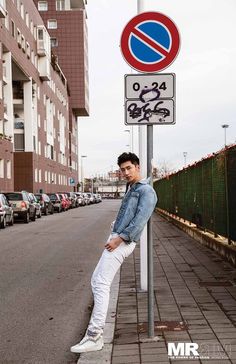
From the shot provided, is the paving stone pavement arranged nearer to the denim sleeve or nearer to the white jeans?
the white jeans

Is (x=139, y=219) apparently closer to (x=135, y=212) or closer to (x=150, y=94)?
(x=135, y=212)

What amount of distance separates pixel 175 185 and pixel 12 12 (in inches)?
1340

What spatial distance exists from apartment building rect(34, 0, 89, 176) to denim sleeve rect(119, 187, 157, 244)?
8898cm

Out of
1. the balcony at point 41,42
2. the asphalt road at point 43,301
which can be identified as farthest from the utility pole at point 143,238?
the balcony at point 41,42

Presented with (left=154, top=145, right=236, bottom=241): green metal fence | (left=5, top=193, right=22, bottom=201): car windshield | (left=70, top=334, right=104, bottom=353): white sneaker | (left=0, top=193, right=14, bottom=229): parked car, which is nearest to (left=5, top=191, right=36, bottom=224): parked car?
(left=5, top=193, right=22, bottom=201): car windshield

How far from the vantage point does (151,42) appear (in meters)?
5.51

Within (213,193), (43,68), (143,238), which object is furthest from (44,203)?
(43,68)

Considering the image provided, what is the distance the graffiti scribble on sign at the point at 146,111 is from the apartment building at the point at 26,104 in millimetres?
38811

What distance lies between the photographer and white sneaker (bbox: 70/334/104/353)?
15.7 feet

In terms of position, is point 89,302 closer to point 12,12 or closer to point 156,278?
point 156,278

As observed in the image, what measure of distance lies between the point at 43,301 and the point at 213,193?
587 centimetres

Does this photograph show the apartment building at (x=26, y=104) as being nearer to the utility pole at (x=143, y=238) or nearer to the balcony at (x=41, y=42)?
the balcony at (x=41, y=42)

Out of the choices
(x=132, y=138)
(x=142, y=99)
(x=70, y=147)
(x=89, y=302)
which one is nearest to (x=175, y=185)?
(x=89, y=302)

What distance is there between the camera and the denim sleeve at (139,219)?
15.8 ft
